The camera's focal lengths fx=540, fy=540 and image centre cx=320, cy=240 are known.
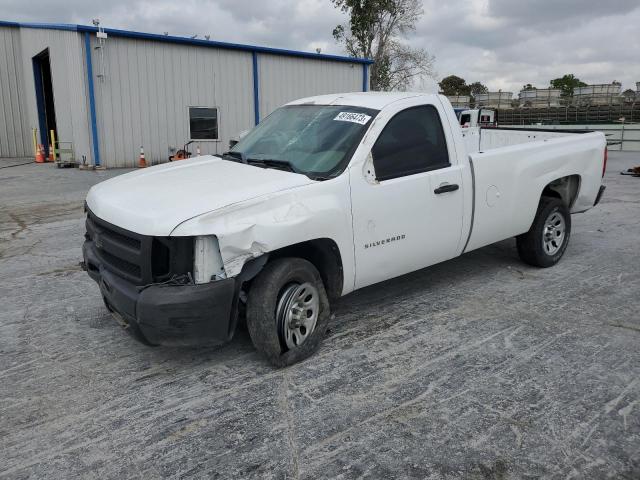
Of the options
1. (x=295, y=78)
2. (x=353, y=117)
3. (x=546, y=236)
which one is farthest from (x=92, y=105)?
(x=546, y=236)

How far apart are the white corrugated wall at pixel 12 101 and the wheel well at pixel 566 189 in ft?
72.6

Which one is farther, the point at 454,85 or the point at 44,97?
the point at 454,85

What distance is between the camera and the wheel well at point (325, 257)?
12.5 feet

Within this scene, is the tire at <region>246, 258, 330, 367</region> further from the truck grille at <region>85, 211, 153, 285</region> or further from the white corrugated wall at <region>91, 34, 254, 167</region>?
the white corrugated wall at <region>91, 34, 254, 167</region>

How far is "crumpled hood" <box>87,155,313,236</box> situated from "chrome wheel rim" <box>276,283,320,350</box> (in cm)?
70

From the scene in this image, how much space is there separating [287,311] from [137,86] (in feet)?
50.2

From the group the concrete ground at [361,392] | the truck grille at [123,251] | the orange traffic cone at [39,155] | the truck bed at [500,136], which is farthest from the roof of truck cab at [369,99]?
the orange traffic cone at [39,155]

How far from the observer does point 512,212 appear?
5277mm

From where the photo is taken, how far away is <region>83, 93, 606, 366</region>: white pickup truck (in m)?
3.25

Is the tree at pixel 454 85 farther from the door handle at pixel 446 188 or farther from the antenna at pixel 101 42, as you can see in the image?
the door handle at pixel 446 188

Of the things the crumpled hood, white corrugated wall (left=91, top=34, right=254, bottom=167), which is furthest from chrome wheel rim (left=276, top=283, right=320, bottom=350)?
white corrugated wall (left=91, top=34, right=254, bottom=167)

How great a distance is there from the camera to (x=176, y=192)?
12.0ft

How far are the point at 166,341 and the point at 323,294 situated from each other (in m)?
1.13

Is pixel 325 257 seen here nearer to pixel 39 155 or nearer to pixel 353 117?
pixel 353 117
